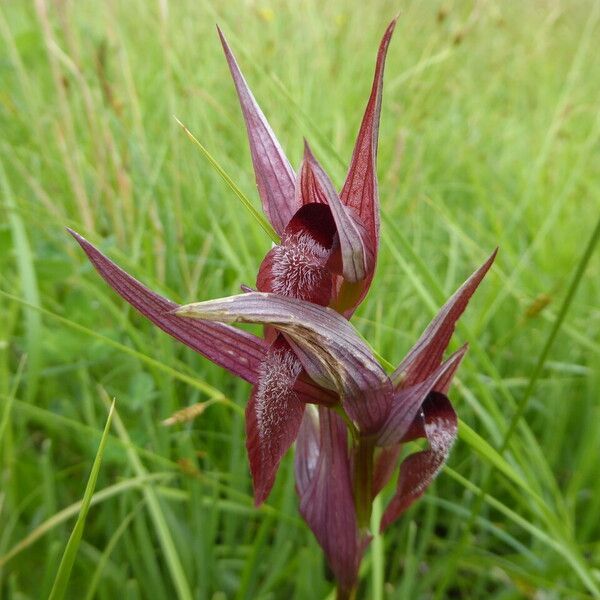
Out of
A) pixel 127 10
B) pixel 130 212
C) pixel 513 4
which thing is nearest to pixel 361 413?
pixel 130 212

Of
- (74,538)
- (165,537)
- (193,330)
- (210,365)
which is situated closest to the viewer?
(74,538)

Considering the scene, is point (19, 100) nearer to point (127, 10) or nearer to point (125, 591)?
point (127, 10)

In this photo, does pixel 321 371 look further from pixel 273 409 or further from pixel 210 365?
pixel 210 365

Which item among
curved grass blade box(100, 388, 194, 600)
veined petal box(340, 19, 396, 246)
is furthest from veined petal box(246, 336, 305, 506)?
curved grass blade box(100, 388, 194, 600)

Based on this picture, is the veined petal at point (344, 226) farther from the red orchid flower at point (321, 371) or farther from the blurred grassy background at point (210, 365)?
the blurred grassy background at point (210, 365)

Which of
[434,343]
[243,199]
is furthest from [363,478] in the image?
[243,199]

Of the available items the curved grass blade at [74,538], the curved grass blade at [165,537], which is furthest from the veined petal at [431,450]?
the curved grass blade at [165,537]

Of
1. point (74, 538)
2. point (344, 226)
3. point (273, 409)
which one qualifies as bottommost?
point (74, 538)
